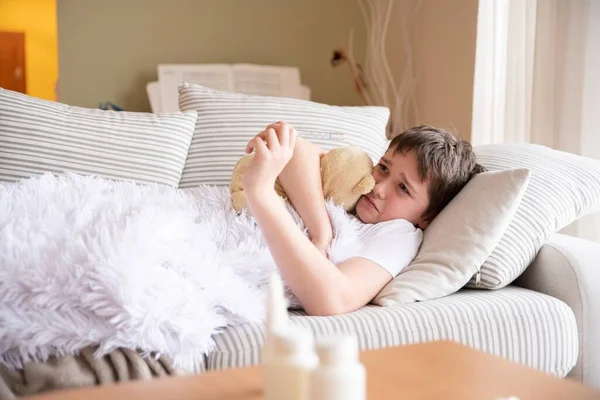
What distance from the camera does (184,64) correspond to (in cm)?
347

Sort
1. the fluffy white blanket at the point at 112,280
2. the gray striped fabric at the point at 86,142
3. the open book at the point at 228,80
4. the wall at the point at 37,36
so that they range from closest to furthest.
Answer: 1. the fluffy white blanket at the point at 112,280
2. the gray striped fabric at the point at 86,142
3. the wall at the point at 37,36
4. the open book at the point at 228,80

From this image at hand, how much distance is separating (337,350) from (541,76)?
212 centimetres

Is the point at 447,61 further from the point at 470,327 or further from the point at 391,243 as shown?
the point at 470,327

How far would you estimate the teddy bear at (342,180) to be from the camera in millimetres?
1581

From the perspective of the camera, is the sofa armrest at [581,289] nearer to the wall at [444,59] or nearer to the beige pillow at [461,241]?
the beige pillow at [461,241]

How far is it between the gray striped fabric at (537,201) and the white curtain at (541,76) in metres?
0.59

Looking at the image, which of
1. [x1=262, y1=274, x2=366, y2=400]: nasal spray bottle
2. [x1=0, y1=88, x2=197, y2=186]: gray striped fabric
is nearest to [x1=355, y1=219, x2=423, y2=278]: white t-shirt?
[x1=0, y1=88, x2=197, y2=186]: gray striped fabric

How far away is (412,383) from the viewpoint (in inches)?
31.4

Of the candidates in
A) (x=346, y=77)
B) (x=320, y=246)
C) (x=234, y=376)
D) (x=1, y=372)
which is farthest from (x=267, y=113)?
(x=346, y=77)

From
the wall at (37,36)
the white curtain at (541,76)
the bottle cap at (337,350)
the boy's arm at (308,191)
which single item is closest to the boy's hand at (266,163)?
the boy's arm at (308,191)

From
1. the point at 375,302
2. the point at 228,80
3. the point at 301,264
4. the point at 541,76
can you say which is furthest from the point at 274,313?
the point at 228,80

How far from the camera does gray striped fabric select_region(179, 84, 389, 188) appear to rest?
1.94 meters

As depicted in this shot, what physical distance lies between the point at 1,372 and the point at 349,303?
23.5 inches

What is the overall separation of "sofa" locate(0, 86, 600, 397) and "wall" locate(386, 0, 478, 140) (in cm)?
100
